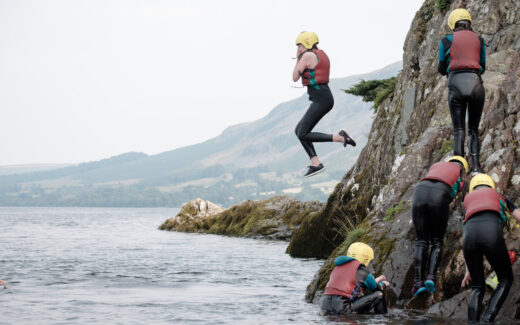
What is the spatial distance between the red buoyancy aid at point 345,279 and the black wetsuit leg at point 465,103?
3.24 meters

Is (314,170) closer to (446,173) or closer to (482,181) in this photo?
(482,181)

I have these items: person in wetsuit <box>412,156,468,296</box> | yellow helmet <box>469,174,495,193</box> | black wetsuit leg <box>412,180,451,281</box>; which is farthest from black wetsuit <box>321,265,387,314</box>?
yellow helmet <box>469,174,495,193</box>

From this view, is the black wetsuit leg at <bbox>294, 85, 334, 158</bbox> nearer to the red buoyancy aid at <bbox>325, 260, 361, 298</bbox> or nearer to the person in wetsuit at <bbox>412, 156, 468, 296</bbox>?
the person in wetsuit at <bbox>412, 156, 468, 296</bbox>

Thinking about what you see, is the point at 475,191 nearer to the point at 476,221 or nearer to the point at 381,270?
the point at 476,221

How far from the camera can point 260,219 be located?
2283 inches

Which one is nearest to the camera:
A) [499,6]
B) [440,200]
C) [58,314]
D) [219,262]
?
[440,200]

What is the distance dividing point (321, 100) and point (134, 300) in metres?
12.5

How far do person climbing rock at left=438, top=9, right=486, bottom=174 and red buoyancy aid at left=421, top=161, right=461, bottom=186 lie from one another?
1.07 m

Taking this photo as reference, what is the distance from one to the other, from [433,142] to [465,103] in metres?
3.02

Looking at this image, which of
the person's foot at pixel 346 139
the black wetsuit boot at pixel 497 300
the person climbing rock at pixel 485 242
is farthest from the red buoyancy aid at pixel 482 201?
the person's foot at pixel 346 139

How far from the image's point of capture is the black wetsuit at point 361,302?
46.8 ft

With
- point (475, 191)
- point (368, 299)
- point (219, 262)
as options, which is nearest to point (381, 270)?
point (368, 299)

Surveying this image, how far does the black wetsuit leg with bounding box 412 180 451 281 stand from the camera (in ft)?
42.6

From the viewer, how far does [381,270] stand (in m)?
15.5
